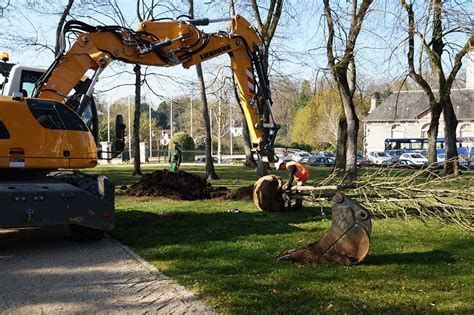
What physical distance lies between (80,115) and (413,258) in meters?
5.87

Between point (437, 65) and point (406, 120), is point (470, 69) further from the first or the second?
point (406, 120)

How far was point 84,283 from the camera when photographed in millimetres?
6496

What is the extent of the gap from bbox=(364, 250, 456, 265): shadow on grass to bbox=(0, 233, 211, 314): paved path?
2.80 metres

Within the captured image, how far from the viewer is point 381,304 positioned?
17.6 feet

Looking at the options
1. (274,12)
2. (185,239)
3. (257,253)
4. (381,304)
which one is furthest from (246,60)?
(274,12)

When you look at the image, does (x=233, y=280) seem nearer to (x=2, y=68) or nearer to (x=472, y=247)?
(x=472, y=247)

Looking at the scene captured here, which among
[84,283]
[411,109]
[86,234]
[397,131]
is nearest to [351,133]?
[86,234]

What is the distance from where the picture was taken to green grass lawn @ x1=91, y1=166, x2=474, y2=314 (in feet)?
18.0

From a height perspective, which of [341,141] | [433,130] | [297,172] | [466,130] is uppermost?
[466,130]

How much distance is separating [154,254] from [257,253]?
1.54 meters

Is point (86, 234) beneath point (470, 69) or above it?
beneath

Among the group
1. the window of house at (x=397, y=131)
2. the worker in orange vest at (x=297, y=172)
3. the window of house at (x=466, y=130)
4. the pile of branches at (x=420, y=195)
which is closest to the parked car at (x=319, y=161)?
the window of house at (x=397, y=131)

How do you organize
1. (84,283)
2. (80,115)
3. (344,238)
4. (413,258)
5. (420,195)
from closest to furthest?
(84,283) < (344,238) < (413,258) < (420,195) < (80,115)

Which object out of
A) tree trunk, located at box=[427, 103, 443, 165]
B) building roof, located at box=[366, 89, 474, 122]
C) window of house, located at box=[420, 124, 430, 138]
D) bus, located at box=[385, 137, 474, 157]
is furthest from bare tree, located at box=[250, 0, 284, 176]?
window of house, located at box=[420, 124, 430, 138]
